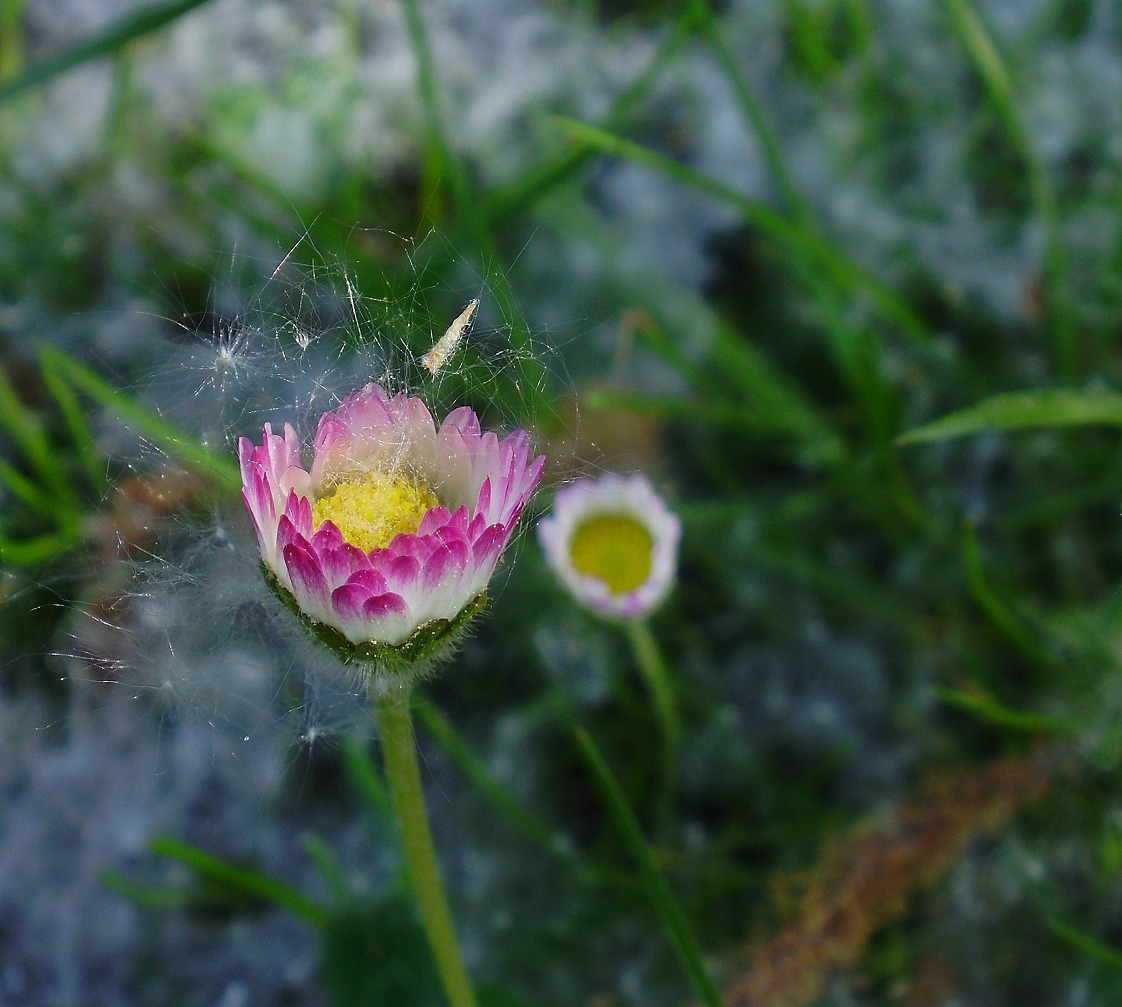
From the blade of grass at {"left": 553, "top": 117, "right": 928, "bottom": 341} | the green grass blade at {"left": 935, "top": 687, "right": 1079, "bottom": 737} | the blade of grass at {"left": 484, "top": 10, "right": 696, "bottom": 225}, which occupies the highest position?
the blade of grass at {"left": 484, "top": 10, "right": 696, "bottom": 225}

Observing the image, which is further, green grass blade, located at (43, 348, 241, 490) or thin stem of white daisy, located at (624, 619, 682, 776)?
thin stem of white daisy, located at (624, 619, 682, 776)

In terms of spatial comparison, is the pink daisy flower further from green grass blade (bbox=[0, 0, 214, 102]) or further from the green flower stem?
green grass blade (bbox=[0, 0, 214, 102])

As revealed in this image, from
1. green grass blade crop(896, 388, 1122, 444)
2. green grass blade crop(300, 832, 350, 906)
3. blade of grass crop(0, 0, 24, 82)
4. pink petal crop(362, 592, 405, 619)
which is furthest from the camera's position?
blade of grass crop(0, 0, 24, 82)

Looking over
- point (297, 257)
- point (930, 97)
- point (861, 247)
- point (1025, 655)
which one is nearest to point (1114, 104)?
point (930, 97)

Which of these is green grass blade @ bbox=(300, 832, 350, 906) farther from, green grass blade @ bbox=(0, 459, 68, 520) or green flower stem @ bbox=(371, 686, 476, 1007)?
green grass blade @ bbox=(0, 459, 68, 520)

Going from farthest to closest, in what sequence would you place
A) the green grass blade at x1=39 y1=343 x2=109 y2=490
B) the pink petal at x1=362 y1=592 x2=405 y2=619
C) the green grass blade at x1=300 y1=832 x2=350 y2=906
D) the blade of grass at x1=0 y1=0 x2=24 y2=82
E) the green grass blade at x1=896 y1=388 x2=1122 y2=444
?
the blade of grass at x1=0 y1=0 x2=24 y2=82 → the green grass blade at x1=39 y1=343 x2=109 y2=490 → the green grass blade at x1=300 y1=832 x2=350 y2=906 → the green grass blade at x1=896 y1=388 x2=1122 y2=444 → the pink petal at x1=362 y1=592 x2=405 y2=619

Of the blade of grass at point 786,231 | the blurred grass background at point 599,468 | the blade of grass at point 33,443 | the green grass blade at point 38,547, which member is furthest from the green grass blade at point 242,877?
the blade of grass at point 786,231

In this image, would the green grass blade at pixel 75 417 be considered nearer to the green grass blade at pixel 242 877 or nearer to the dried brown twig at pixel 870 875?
the green grass blade at pixel 242 877

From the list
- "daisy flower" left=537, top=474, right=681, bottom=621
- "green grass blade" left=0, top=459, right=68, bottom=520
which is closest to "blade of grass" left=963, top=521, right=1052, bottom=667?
"daisy flower" left=537, top=474, right=681, bottom=621

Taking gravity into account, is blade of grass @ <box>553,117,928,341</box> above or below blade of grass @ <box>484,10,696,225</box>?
below
